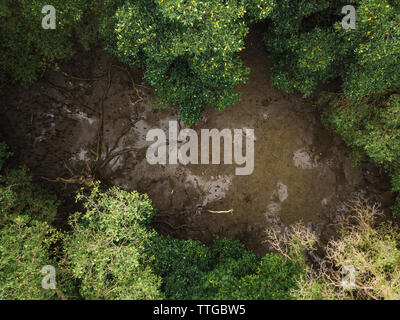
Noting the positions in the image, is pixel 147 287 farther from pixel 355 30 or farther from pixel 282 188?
pixel 355 30
